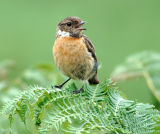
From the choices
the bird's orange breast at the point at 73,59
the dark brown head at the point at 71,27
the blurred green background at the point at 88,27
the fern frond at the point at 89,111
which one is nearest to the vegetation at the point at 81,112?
the fern frond at the point at 89,111

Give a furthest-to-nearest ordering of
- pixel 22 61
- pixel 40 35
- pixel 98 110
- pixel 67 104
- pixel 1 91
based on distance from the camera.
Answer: pixel 40 35 < pixel 22 61 < pixel 1 91 < pixel 67 104 < pixel 98 110

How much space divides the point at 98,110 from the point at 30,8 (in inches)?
312

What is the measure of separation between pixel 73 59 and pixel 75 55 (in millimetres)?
53

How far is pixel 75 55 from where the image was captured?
14.5ft

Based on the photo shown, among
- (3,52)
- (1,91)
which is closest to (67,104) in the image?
(1,91)

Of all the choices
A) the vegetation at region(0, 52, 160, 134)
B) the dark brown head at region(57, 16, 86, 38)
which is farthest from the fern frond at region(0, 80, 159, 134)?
the dark brown head at region(57, 16, 86, 38)

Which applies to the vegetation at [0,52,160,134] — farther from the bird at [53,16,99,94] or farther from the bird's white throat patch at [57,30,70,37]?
the bird's white throat patch at [57,30,70,37]

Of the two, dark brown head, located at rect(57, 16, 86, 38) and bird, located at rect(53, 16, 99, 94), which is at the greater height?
dark brown head, located at rect(57, 16, 86, 38)

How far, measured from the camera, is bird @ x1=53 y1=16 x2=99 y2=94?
442cm

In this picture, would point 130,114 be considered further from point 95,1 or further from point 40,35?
point 95,1

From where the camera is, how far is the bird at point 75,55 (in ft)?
14.5

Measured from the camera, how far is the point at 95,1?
35.2ft

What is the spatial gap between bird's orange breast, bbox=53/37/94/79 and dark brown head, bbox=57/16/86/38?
0.72 feet

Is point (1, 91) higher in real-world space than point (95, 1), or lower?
lower
